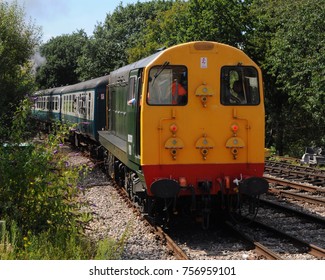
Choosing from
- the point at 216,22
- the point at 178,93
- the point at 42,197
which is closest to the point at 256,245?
the point at 178,93

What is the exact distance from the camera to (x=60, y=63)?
58.9 m

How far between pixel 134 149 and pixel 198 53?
2034 mm

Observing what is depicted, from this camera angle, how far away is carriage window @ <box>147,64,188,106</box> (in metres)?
9.36

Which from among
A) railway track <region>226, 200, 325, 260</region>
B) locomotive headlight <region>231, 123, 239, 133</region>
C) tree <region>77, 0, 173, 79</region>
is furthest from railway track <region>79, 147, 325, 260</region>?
tree <region>77, 0, 173, 79</region>

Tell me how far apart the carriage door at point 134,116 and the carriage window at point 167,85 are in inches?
14.5

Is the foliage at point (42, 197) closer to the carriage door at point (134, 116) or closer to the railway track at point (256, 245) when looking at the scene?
the railway track at point (256, 245)

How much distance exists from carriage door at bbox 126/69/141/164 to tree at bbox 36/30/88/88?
48962 millimetres

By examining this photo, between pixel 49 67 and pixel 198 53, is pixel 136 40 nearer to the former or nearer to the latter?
pixel 49 67

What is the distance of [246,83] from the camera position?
A: 9.70m

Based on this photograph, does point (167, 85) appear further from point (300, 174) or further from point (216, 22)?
point (216, 22)

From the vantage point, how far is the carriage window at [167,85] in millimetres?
9359

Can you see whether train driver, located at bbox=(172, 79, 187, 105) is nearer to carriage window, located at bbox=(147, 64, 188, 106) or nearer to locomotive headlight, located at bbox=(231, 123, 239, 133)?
carriage window, located at bbox=(147, 64, 188, 106)

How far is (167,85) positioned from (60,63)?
168 ft

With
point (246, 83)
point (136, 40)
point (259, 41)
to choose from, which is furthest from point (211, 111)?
point (136, 40)
